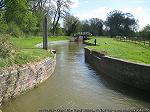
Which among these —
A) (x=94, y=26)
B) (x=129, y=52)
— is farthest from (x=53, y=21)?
(x=129, y=52)

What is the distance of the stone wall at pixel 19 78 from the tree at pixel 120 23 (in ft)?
306

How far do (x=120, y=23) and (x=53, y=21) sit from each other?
111 feet

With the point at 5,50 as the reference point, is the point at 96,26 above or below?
above

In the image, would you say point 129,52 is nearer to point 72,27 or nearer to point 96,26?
point 72,27

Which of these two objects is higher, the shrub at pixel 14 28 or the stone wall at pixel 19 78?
the shrub at pixel 14 28

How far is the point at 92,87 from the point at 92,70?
659cm

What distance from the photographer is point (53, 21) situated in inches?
3310

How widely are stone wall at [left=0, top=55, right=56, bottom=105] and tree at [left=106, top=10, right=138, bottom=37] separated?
93256 millimetres

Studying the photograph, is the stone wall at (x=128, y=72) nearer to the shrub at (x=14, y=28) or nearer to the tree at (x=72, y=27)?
the shrub at (x=14, y=28)

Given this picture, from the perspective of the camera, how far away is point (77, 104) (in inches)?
476

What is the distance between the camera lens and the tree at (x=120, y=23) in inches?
4235

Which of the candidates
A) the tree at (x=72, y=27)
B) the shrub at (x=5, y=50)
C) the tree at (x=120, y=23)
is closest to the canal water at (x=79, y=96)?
the shrub at (x=5, y=50)

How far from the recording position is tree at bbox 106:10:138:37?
10756 centimetres

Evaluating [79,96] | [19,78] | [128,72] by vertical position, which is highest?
[19,78]
